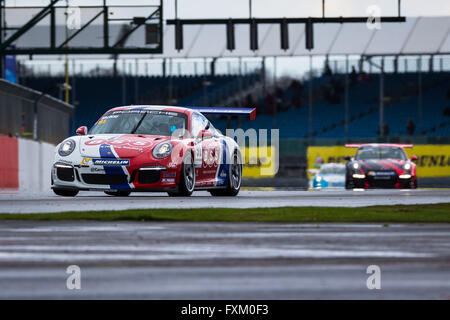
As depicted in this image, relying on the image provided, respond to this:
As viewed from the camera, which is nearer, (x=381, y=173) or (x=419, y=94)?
(x=381, y=173)

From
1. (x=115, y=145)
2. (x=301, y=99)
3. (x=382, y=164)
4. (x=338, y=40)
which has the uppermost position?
(x=338, y=40)

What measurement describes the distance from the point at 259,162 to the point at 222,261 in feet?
140

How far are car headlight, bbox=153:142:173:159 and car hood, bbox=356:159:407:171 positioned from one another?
11719 mm

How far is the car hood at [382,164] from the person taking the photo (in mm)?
26156

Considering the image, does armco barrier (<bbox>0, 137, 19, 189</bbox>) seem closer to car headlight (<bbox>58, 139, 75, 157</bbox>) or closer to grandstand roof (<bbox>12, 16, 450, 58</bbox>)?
car headlight (<bbox>58, 139, 75, 157</bbox>)

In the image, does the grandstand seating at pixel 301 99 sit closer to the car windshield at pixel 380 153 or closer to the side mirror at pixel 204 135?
the car windshield at pixel 380 153

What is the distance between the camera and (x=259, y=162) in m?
48.8

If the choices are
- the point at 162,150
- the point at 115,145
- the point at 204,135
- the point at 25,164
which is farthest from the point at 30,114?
the point at 162,150

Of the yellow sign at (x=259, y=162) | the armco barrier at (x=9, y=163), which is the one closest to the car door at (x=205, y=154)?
the armco barrier at (x=9, y=163)

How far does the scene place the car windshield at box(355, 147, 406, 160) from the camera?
89.6 ft

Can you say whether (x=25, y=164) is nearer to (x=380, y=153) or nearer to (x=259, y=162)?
(x=380, y=153)

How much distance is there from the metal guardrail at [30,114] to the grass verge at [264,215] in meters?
20.5

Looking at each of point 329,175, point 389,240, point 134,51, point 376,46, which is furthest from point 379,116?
point 389,240

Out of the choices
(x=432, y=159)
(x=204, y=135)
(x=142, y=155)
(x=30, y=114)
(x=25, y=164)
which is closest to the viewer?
(x=142, y=155)
